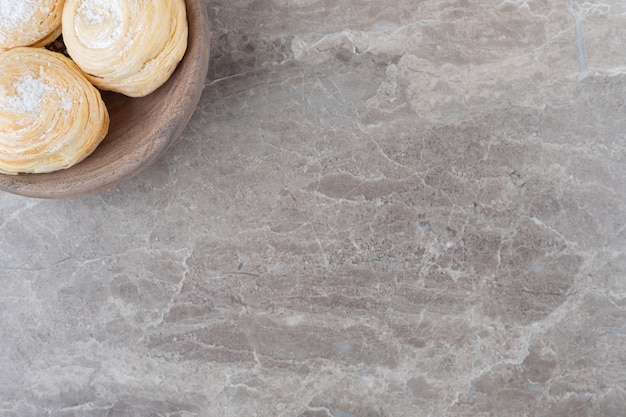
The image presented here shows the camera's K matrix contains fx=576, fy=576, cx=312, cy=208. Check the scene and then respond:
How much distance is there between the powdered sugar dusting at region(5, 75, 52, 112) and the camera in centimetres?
74

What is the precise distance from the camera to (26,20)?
30.2 inches

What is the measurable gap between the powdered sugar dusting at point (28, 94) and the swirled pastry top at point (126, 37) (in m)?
0.06

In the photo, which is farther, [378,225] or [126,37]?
[378,225]

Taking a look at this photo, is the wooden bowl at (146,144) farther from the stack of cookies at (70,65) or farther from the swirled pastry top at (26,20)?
the swirled pastry top at (26,20)

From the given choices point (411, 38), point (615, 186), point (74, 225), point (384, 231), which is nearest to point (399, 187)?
point (384, 231)

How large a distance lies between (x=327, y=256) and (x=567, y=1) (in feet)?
1.87

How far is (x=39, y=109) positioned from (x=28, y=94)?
0.02 m

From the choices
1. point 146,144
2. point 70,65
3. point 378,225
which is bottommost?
point 378,225

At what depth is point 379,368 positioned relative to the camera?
948 mm

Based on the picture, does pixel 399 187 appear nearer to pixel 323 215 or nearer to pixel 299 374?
pixel 323 215

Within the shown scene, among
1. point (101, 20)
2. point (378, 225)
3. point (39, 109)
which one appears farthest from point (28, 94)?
point (378, 225)

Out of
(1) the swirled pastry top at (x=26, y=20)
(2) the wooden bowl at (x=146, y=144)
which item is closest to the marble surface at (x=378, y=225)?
(2) the wooden bowl at (x=146, y=144)

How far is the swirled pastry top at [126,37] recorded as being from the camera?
2.40 feet

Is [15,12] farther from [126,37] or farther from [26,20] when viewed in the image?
[126,37]
